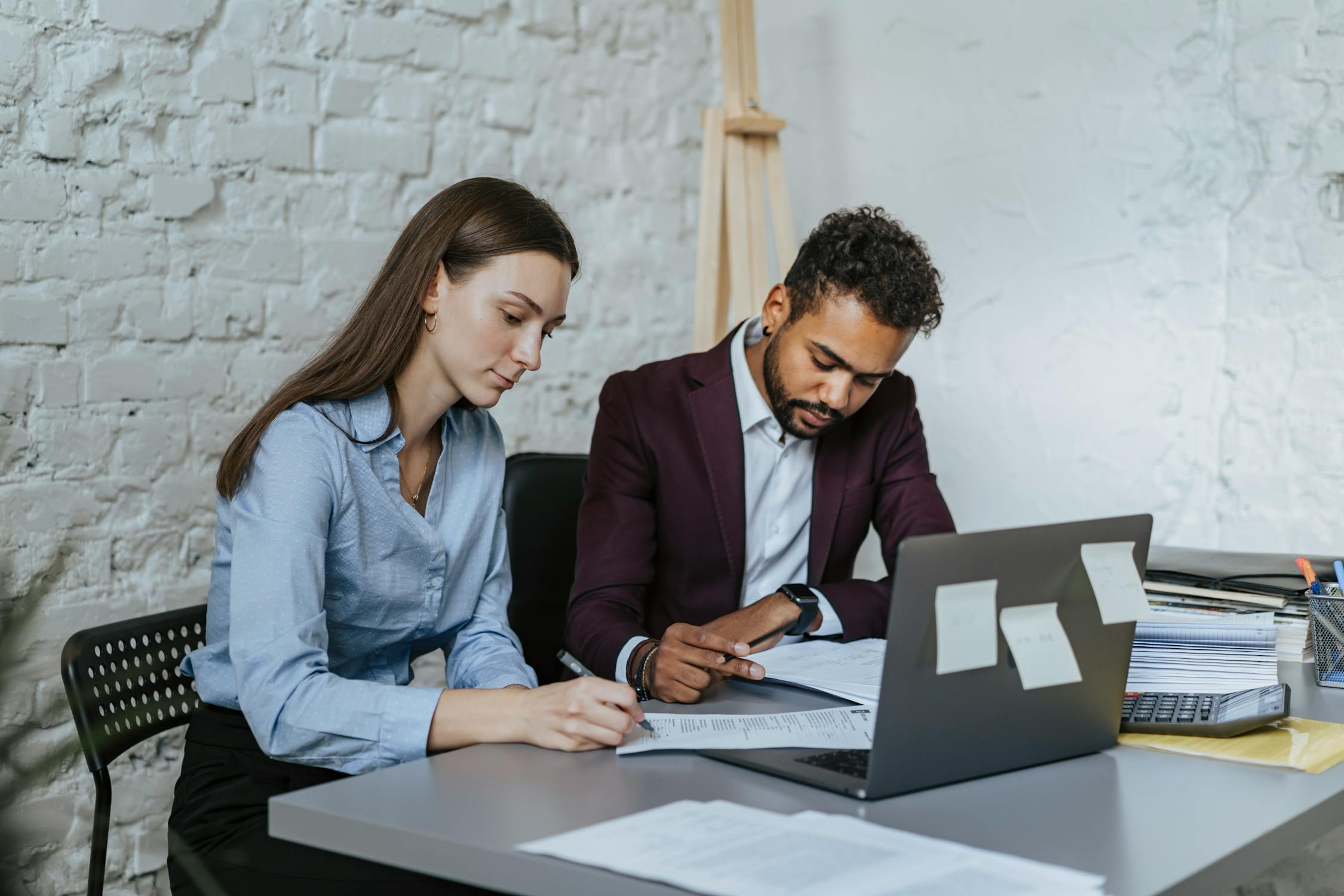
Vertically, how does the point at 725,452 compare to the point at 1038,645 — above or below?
above

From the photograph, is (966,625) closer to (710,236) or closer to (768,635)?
(768,635)

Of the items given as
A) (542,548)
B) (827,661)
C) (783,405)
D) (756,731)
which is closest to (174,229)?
(542,548)

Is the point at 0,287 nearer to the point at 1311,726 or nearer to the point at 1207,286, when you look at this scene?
the point at 1311,726

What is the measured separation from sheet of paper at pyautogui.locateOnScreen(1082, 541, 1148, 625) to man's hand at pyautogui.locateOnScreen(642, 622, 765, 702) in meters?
0.41

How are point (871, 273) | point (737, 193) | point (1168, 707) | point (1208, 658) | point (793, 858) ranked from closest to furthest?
1. point (793, 858)
2. point (1168, 707)
3. point (1208, 658)
4. point (871, 273)
5. point (737, 193)

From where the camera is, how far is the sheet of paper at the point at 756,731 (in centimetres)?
119

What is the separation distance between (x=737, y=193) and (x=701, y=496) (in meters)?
1.01

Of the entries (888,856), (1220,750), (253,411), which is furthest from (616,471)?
(888,856)

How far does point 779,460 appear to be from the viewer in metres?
2.08

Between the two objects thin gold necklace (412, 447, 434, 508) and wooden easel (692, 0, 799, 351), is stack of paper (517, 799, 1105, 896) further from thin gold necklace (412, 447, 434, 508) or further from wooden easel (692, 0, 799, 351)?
wooden easel (692, 0, 799, 351)

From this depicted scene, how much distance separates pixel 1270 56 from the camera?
2432 millimetres

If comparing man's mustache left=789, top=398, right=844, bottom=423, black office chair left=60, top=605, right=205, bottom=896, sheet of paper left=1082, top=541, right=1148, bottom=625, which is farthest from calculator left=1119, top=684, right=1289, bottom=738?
black office chair left=60, top=605, right=205, bottom=896

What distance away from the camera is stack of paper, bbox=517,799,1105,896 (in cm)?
83

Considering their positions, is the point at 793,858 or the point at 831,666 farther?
the point at 831,666
